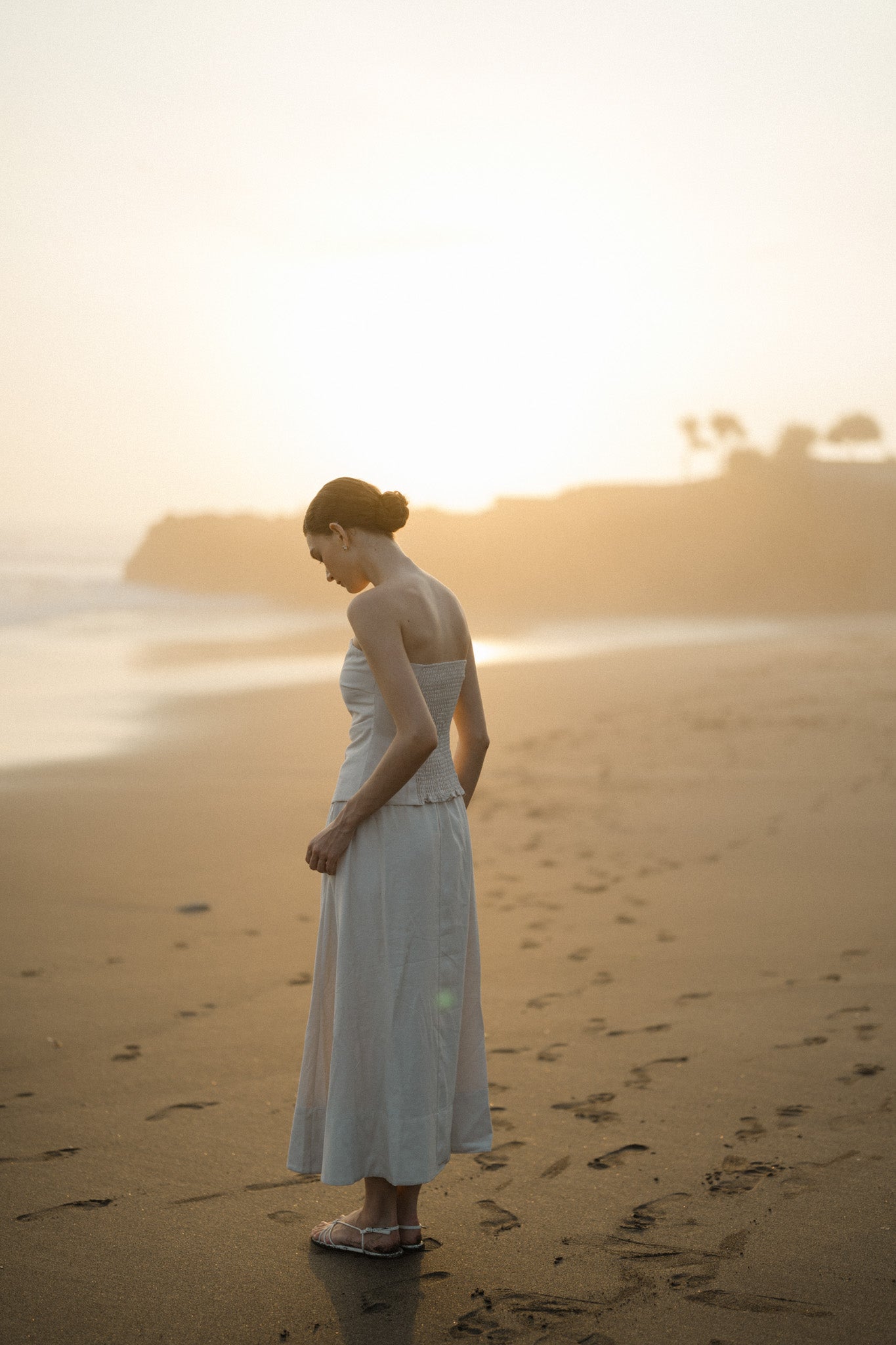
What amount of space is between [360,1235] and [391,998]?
0.68 metres

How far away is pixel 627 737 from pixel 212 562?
250ft

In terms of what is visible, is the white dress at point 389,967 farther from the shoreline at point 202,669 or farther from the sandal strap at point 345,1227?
the shoreline at point 202,669

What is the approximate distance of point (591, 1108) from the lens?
3859 mm

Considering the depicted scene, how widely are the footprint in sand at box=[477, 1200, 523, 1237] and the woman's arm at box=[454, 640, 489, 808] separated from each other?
3.85ft

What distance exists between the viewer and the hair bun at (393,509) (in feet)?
9.36

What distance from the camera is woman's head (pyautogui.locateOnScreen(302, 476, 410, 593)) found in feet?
9.29

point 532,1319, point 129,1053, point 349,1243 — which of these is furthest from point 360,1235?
point 129,1053

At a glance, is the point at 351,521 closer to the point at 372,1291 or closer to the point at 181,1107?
the point at 372,1291

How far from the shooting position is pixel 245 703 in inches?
Result: 650

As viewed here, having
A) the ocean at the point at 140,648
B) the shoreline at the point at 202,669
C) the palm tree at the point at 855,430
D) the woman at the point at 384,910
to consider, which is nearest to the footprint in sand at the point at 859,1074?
the woman at the point at 384,910

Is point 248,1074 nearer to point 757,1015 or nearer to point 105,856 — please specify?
point 757,1015

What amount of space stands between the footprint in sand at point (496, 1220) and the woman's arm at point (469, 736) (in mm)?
1172

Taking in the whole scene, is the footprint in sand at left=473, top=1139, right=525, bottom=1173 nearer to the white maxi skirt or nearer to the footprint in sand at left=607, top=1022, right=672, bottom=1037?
the white maxi skirt

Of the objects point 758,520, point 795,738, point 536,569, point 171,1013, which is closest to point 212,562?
point 536,569
